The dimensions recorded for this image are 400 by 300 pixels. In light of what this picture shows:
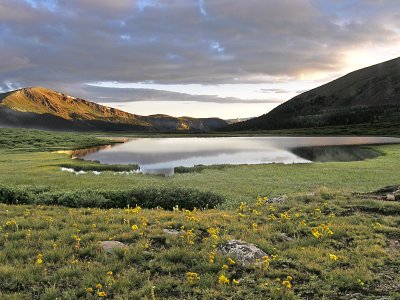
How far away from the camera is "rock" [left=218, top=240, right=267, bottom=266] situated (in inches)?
451

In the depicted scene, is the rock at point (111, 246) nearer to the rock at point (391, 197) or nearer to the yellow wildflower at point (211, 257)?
the yellow wildflower at point (211, 257)

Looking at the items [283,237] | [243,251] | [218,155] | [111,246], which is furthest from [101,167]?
[243,251]

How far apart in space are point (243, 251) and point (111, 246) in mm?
4666

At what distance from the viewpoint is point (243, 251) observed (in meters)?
11.9

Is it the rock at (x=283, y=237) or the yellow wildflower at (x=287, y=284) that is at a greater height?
the yellow wildflower at (x=287, y=284)

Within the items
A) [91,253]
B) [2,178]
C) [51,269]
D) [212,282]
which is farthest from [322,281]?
[2,178]

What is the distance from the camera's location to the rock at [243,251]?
37.6ft

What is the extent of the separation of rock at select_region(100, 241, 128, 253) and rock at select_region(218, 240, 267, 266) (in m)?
3.51

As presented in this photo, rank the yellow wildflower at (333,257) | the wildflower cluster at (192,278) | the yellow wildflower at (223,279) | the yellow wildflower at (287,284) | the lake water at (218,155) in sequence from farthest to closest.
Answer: the lake water at (218,155) → the yellow wildflower at (333,257) → the wildflower cluster at (192,278) → the yellow wildflower at (223,279) → the yellow wildflower at (287,284)

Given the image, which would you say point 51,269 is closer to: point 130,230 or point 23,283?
point 23,283

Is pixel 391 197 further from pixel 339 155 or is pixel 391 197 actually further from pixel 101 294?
pixel 339 155

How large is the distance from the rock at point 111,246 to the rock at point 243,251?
3508 mm

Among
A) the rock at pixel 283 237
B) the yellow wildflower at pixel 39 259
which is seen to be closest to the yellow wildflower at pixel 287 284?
the rock at pixel 283 237

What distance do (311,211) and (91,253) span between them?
11288 mm
